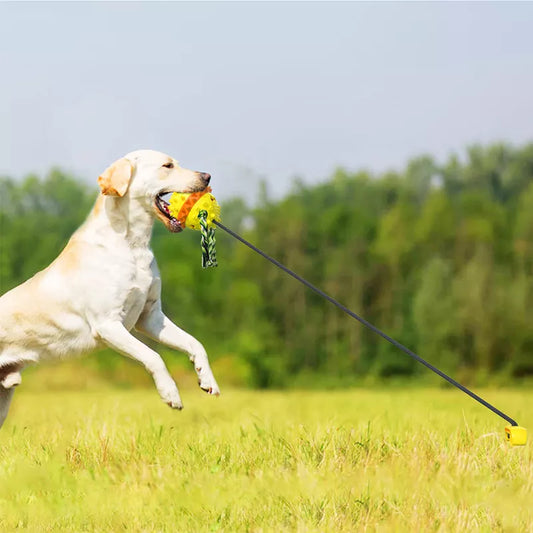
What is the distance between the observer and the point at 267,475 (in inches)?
221

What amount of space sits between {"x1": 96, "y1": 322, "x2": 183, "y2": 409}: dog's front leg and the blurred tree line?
13924 mm

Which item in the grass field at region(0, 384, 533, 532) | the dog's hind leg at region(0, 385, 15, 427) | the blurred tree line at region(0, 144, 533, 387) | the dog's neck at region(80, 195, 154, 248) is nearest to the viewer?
the grass field at region(0, 384, 533, 532)

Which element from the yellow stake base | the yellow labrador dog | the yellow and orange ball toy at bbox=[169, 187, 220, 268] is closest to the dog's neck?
the yellow labrador dog

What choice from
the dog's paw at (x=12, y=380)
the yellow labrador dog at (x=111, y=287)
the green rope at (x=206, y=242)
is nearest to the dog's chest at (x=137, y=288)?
the yellow labrador dog at (x=111, y=287)

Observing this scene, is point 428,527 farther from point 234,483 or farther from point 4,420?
point 4,420

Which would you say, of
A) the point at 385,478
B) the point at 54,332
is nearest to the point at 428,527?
the point at 385,478

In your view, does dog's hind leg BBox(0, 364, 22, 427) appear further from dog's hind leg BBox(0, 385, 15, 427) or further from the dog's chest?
the dog's chest

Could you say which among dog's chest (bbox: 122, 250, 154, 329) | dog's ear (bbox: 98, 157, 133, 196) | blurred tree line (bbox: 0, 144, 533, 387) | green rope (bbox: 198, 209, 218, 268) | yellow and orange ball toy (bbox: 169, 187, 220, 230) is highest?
dog's ear (bbox: 98, 157, 133, 196)

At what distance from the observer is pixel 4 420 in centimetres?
685

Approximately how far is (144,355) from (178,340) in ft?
1.52

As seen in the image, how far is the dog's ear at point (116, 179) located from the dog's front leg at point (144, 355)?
1.00 metres

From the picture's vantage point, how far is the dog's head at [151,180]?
19.6ft

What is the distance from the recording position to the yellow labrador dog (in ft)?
19.7

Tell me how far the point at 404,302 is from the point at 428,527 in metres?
17.1
